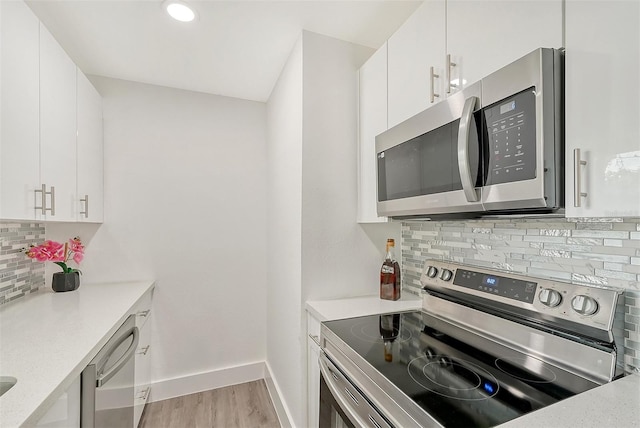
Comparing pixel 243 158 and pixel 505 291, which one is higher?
pixel 243 158

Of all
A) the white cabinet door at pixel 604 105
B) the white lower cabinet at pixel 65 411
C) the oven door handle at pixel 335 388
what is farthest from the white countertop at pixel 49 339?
the white cabinet door at pixel 604 105

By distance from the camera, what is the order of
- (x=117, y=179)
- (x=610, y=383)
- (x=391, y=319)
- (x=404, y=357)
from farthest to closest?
1. (x=117, y=179)
2. (x=391, y=319)
3. (x=404, y=357)
4. (x=610, y=383)

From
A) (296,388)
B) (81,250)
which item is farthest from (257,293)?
(81,250)

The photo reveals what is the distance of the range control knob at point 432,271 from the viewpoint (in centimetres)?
152

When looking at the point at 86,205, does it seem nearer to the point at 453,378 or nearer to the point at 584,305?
the point at 453,378

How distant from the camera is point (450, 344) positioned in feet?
3.84

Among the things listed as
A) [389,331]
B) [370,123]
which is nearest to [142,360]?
[389,331]

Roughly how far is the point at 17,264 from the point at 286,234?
5.19 feet

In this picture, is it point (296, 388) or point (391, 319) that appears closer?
point (391, 319)

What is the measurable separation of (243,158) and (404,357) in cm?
212

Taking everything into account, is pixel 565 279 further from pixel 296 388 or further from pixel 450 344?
pixel 296 388

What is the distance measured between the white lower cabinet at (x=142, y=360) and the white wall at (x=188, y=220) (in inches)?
8.1

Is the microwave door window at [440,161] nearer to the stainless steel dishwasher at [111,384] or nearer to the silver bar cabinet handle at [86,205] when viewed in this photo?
the stainless steel dishwasher at [111,384]

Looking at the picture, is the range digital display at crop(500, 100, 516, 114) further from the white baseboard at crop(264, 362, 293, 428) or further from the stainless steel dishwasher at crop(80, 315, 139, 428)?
the white baseboard at crop(264, 362, 293, 428)
